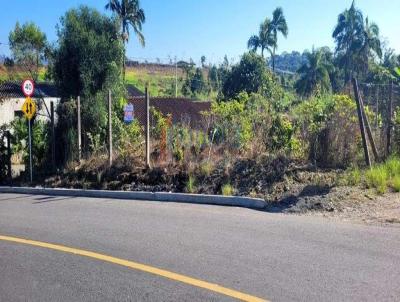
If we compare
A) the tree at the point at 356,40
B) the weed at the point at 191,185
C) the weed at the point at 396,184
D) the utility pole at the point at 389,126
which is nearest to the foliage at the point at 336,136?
the utility pole at the point at 389,126

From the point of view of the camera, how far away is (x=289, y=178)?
10.5 metres

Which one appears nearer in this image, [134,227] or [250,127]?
[134,227]

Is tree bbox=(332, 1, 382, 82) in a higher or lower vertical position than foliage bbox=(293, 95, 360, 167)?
higher

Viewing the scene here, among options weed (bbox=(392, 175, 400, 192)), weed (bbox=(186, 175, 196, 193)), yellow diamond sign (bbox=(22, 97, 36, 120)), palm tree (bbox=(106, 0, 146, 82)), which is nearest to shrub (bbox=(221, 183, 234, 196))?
weed (bbox=(186, 175, 196, 193))

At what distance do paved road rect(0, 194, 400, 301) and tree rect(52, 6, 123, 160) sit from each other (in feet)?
17.8

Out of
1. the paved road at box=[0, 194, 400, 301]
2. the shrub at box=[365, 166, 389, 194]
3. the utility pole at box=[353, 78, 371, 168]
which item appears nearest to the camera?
the paved road at box=[0, 194, 400, 301]

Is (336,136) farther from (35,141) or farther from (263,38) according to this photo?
(263,38)

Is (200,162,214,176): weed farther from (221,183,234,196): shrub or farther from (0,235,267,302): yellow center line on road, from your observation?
(0,235,267,302): yellow center line on road

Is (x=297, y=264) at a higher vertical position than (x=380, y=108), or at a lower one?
lower

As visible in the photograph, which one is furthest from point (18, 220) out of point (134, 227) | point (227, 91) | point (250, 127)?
point (227, 91)

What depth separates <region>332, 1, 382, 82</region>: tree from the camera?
66.6 metres

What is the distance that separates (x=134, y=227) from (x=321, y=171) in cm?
471

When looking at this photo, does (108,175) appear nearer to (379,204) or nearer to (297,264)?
(379,204)

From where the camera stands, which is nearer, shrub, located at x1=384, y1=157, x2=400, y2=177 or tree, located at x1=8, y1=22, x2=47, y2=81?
shrub, located at x1=384, y1=157, x2=400, y2=177
